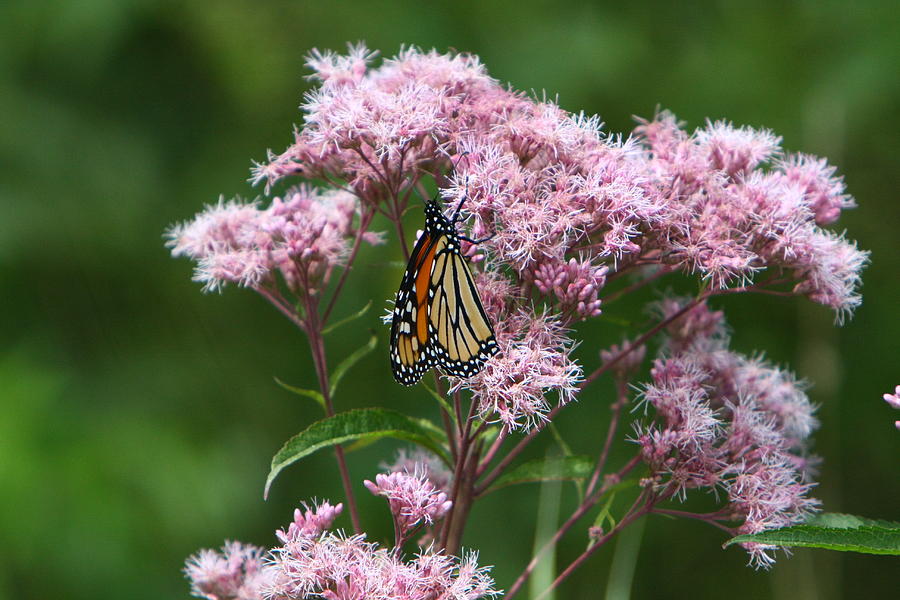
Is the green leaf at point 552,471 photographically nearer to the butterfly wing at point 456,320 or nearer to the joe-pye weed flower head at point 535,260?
the joe-pye weed flower head at point 535,260

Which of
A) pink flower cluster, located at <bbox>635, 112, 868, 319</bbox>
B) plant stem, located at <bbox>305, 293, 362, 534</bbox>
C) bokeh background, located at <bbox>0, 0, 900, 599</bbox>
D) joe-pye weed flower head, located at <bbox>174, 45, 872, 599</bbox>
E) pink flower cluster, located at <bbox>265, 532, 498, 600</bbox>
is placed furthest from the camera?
bokeh background, located at <bbox>0, 0, 900, 599</bbox>

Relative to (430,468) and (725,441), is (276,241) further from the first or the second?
(725,441)

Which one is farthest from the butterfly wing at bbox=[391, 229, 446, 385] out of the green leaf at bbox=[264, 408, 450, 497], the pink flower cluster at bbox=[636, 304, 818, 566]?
the pink flower cluster at bbox=[636, 304, 818, 566]

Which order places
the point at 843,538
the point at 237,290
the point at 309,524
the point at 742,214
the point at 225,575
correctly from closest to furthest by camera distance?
the point at 843,538 → the point at 309,524 → the point at 742,214 → the point at 225,575 → the point at 237,290

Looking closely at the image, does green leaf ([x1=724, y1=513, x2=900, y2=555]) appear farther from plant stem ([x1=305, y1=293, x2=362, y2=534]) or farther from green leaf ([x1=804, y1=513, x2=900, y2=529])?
plant stem ([x1=305, y1=293, x2=362, y2=534])

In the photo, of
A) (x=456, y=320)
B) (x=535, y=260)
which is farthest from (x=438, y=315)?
(x=535, y=260)

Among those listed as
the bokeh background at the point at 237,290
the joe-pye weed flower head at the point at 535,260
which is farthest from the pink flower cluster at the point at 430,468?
the bokeh background at the point at 237,290
